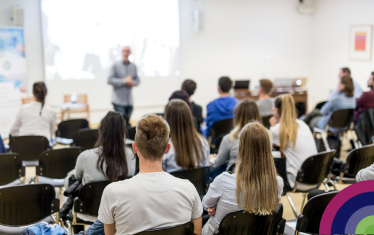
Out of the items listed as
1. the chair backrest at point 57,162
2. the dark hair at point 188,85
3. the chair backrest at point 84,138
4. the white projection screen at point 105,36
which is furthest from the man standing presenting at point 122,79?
the chair backrest at point 57,162

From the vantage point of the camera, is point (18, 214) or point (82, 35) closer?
point (18, 214)

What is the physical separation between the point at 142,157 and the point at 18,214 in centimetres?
110

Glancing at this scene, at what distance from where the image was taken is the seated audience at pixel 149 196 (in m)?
1.60

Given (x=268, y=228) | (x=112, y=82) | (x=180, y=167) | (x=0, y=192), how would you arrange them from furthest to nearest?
(x=112, y=82) < (x=180, y=167) < (x=0, y=192) < (x=268, y=228)

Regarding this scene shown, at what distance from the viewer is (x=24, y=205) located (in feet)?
7.41

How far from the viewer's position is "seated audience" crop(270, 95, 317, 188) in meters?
3.26

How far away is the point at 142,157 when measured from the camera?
1698 millimetres

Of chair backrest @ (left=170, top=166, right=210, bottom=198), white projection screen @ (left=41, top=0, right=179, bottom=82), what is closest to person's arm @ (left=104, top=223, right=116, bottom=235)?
chair backrest @ (left=170, top=166, right=210, bottom=198)

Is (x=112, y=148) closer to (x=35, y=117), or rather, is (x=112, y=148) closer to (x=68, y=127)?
(x=35, y=117)

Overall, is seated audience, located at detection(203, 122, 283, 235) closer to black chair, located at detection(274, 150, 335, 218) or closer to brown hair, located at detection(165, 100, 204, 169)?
brown hair, located at detection(165, 100, 204, 169)

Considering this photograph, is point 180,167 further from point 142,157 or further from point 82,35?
point 82,35

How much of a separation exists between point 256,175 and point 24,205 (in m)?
1.43

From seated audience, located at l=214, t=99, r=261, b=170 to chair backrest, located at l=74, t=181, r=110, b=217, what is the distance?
1.08 metres

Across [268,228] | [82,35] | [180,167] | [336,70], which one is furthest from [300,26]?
[268,228]
